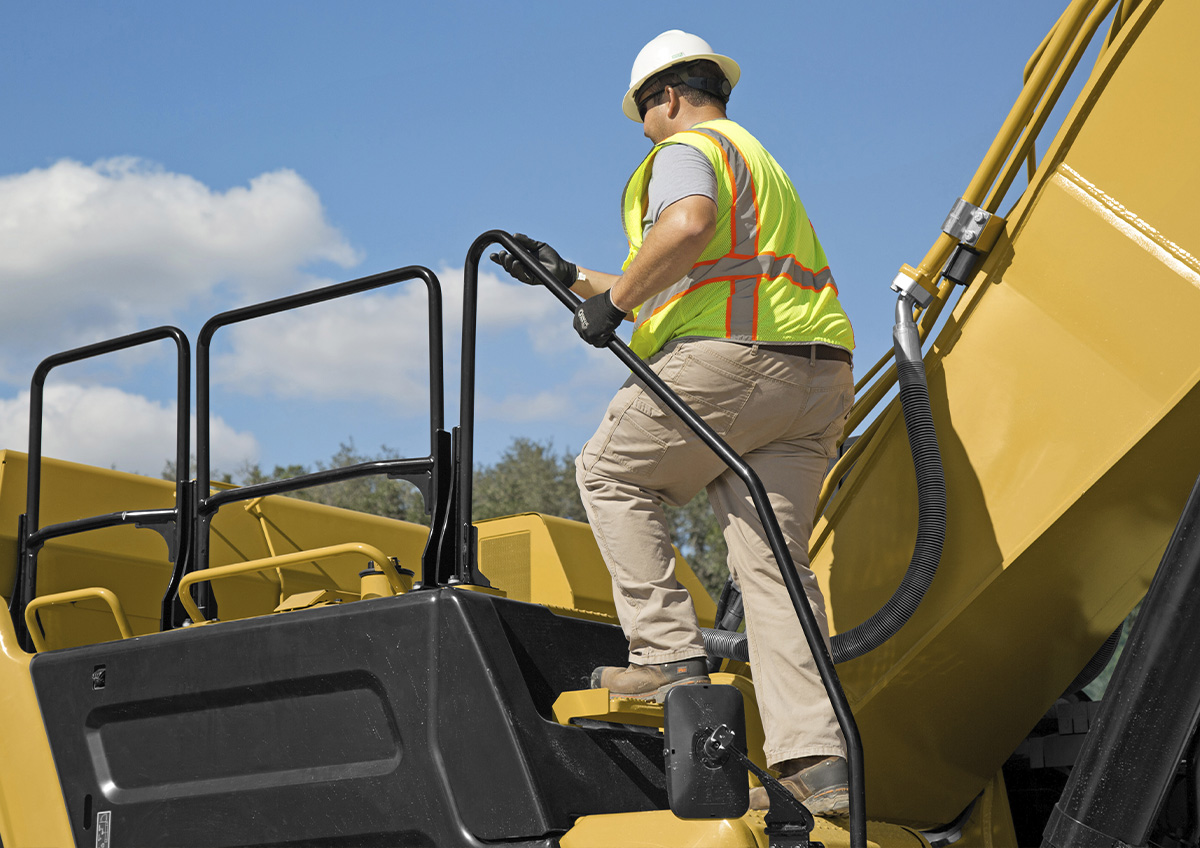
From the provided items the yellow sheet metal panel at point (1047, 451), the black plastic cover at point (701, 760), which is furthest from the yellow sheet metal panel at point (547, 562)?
the black plastic cover at point (701, 760)

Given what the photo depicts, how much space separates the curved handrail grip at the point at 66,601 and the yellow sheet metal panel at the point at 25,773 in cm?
9

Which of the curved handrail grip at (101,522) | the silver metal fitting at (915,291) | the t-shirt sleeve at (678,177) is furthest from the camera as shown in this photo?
the curved handrail grip at (101,522)

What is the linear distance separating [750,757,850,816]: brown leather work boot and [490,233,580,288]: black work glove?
1360mm

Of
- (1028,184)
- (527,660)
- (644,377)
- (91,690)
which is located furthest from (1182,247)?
(91,690)

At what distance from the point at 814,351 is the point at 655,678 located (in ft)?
3.05

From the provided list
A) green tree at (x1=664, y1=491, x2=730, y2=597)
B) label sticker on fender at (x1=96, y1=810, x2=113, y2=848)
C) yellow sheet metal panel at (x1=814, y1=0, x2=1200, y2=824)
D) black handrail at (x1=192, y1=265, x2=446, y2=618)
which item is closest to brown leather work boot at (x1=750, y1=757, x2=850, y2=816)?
yellow sheet metal panel at (x1=814, y1=0, x2=1200, y2=824)

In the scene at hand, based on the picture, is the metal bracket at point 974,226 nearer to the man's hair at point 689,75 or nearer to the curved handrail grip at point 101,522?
the man's hair at point 689,75

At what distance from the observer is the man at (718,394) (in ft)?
9.30

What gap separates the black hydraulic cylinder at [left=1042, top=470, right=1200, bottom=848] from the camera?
2414 millimetres

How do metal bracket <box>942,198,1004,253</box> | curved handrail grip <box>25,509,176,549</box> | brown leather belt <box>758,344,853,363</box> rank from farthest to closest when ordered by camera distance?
curved handrail grip <box>25,509,176,549</box>
metal bracket <box>942,198,1004,253</box>
brown leather belt <box>758,344,853,363</box>

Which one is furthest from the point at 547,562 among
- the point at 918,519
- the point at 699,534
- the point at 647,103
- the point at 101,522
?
the point at 699,534

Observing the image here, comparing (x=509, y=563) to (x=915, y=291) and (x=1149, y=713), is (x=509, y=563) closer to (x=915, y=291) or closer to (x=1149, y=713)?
(x=915, y=291)

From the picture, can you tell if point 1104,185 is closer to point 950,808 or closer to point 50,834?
point 950,808

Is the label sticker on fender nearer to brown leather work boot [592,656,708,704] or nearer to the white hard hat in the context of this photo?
brown leather work boot [592,656,708,704]
